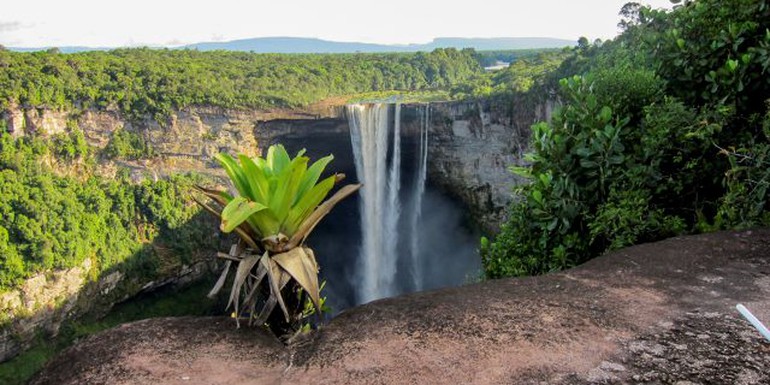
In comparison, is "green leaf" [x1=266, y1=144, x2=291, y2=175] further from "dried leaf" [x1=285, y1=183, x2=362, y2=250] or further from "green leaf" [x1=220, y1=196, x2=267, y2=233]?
"green leaf" [x1=220, y1=196, x2=267, y2=233]

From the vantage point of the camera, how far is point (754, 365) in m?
2.18

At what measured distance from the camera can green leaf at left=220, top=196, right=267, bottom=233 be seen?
2.55 meters

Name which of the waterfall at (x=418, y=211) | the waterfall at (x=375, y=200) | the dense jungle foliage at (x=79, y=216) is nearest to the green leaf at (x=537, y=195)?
the waterfall at (x=375, y=200)

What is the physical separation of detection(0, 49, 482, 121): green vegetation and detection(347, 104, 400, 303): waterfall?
491 centimetres

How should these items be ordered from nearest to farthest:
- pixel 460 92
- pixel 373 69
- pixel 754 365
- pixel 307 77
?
pixel 754 365, pixel 460 92, pixel 307 77, pixel 373 69

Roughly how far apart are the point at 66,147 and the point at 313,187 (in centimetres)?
3354

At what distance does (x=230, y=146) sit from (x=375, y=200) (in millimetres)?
8749

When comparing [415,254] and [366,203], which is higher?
[366,203]

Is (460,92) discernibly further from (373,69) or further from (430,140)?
(373,69)

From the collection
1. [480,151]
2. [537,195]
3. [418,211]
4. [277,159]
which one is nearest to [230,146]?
[418,211]

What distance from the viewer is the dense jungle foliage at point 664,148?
422cm

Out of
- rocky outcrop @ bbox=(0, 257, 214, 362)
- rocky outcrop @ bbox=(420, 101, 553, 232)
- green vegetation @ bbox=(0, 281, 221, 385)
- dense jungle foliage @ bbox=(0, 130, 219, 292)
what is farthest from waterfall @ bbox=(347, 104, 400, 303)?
rocky outcrop @ bbox=(0, 257, 214, 362)

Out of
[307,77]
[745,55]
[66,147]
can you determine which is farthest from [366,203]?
[745,55]

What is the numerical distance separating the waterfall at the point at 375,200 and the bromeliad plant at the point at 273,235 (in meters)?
25.3
